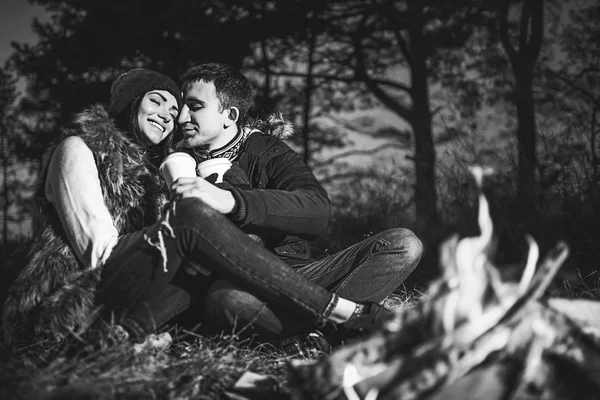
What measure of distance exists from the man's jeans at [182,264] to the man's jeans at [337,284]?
7 centimetres

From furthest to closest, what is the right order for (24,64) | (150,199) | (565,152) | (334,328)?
1. (24,64)
2. (565,152)
3. (150,199)
4. (334,328)

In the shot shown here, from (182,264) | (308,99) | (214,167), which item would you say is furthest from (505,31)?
(182,264)

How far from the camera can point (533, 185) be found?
434 centimetres

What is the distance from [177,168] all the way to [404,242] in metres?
1.01

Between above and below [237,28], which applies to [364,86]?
below

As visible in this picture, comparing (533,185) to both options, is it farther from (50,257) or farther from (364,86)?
(364,86)

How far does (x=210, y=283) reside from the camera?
7.53 feet

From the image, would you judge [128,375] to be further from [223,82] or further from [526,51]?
[526,51]

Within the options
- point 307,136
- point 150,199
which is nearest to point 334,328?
point 150,199

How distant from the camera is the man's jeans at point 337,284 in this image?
216 cm

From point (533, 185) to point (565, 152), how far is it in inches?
13.2

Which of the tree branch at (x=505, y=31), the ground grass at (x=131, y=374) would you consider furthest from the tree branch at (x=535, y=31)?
the ground grass at (x=131, y=374)

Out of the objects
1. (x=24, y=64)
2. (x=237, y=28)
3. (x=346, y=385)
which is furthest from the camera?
(x=24, y=64)

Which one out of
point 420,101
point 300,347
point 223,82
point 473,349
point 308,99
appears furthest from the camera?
point 308,99
